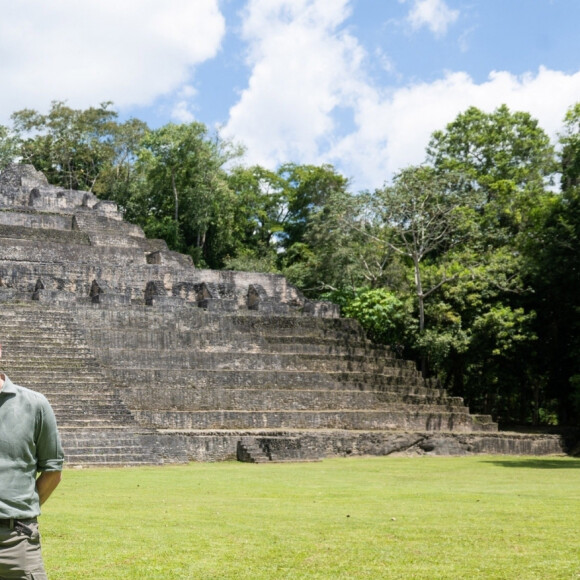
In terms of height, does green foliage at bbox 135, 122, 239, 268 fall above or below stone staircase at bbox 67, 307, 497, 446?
above

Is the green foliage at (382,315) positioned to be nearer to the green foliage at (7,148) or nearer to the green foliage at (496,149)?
the green foliage at (496,149)

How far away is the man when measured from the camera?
4273 millimetres

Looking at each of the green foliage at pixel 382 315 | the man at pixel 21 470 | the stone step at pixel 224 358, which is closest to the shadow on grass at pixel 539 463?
the stone step at pixel 224 358

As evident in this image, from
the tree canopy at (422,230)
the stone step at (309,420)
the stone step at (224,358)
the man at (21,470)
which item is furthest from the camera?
the tree canopy at (422,230)

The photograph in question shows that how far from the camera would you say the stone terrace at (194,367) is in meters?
19.7

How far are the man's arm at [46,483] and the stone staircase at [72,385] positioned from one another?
41.2 ft

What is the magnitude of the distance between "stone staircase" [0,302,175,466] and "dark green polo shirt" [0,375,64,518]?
1266 centimetres

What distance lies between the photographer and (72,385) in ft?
64.3

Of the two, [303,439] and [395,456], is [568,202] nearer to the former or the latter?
[395,456]

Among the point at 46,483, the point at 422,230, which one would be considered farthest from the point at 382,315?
the point at 46,483

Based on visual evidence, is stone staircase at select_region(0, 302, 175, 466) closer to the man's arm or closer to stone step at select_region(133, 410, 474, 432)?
stone step at select_region(133, 410, 474, 432)

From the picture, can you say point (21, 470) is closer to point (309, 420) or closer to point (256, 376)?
point (309, 420)

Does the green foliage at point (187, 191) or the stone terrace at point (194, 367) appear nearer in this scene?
the stone terrace at point (194, 367)

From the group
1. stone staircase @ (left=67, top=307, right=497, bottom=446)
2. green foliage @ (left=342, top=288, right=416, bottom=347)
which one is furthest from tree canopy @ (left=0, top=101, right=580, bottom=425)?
stone staircase @ (left=67, top=307, right=497, bottom=446)
